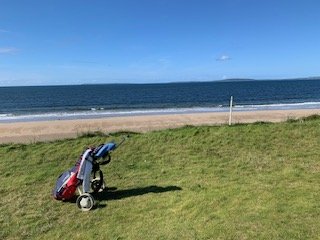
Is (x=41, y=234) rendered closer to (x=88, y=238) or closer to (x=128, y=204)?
(x=88, y=238)

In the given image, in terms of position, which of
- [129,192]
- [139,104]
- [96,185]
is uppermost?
[96,185]

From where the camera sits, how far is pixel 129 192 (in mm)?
7594

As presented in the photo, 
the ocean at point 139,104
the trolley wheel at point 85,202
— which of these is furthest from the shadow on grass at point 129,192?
the ocean at point 139,104

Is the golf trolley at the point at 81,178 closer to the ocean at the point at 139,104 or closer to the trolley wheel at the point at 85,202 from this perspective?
the trolley wheel at the point at 85,202

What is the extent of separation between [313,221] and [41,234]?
3817 millimetres

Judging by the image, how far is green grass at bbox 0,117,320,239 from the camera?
5609 millimetres

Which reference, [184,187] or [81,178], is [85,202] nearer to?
[81,178]

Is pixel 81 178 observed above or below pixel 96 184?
above

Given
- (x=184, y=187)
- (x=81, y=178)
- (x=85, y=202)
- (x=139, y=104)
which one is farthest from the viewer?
(x=139, y=104)

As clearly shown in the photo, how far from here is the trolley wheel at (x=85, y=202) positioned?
6.71 metres

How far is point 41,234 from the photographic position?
5.77 metres

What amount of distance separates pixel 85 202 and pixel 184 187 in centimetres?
191

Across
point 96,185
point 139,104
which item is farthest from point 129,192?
point 139,104

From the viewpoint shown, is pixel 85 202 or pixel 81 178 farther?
pixel 81 178
